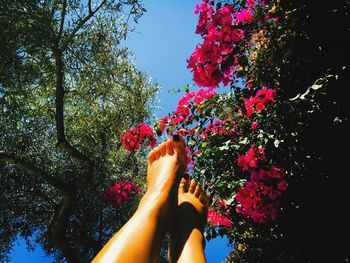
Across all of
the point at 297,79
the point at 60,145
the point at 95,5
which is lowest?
the point at 297,79

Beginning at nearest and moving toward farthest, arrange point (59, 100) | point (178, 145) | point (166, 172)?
point (166, 172) < point (178, 145) < point (59, 100)

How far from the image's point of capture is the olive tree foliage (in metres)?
6.99

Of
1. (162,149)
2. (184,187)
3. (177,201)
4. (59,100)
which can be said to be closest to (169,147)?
(162,149)

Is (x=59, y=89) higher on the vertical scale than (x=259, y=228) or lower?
higher

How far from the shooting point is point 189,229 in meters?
3.01

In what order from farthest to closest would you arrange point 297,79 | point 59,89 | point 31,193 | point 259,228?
point 31,193 → point 59,89 → point 259,228 → point 297,79

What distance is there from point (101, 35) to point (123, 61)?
1.54m

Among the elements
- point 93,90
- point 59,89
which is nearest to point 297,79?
point 59,89

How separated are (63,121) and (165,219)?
650 cm

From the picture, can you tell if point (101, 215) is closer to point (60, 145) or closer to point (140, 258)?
point (60, 145)

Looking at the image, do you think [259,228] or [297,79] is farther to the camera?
[259,228]

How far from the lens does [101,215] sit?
1166 centimetres

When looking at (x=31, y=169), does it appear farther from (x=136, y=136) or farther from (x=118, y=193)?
(x=118, y=193)

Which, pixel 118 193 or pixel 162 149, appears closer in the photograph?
pixel 162 149
